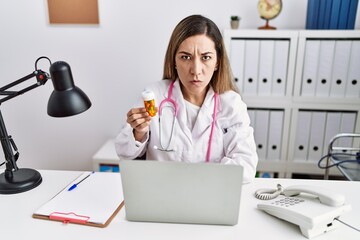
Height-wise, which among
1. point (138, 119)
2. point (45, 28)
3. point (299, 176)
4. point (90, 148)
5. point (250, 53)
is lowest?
point (299, 176)

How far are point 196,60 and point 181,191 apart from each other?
56 centimetres

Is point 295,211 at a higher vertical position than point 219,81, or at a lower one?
lower

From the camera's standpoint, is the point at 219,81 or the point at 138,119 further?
the point at 219,81

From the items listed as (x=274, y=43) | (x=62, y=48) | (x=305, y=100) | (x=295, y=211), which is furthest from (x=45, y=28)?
(x=295, y=211)

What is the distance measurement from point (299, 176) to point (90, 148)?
5.65 ft

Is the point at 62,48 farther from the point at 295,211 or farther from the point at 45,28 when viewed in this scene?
the point at 295,211

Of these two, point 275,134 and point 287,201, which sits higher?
point 287,201

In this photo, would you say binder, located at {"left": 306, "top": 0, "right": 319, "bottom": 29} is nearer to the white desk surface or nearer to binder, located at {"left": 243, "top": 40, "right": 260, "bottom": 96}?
binder, located at {"left": 243, "top": 40, "right": 260, "bottom": 96}

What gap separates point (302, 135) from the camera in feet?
7.02

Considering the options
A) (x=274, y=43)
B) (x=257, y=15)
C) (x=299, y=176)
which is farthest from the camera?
(x=299, y=176)

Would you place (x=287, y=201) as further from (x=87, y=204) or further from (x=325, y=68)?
(x=325, y=68)

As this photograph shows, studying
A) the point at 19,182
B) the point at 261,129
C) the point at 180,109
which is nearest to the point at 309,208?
the point at 180,109

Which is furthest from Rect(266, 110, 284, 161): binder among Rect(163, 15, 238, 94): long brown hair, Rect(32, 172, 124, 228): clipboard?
Rect(32, 172, 124, 228): clipboard

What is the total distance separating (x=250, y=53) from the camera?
6.53 ft
